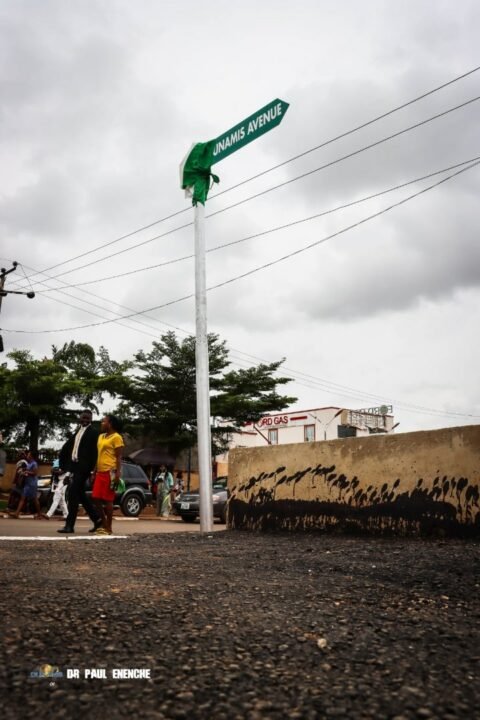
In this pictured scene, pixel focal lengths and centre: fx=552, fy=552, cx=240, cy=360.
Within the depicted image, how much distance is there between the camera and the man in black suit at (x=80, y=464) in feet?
24.5

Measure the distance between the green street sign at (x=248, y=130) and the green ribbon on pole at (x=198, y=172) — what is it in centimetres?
17

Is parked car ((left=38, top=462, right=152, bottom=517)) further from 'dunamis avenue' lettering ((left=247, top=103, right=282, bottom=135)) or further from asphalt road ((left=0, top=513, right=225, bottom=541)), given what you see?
'dunamis avenue' lettering ((left=247, top=103, right=282, bottom=135))

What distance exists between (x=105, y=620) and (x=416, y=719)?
1.26m

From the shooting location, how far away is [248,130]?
9008mm

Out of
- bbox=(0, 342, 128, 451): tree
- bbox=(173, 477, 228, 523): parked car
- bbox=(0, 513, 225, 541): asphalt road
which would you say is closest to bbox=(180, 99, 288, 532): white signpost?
bbox=(0, 513, 225, 541): asphalt road

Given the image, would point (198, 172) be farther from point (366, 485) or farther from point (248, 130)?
point (366, 485)

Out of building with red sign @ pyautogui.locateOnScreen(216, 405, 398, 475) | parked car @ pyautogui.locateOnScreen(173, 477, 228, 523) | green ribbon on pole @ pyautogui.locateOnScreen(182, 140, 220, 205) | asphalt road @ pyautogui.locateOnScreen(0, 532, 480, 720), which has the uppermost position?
green ribbon on pole @ pyautogui.locateOnScreen(182, 140, 220, 205)

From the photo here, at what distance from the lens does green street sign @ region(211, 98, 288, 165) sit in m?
8.59

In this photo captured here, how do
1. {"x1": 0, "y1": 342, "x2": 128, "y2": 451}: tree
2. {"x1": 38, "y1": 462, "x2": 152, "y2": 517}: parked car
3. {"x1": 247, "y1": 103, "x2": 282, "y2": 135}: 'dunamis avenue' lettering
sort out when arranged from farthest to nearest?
1. {"x1": 0, "y1": 342, "x2": 128, "y2": 451}: tree
2. {"x1": 38, "y1": 462, "x2": 152, "y2": 517}: parked car
3. {"x1": 247, "y1": 103, "x2": 282, "y2": 135}: 'dunamis avenue' lettering

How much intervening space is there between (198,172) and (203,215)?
83 cm

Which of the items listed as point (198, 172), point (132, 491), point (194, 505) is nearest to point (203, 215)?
point (198, 172)

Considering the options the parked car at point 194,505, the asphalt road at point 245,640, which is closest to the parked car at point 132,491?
the parked car at point 194,505

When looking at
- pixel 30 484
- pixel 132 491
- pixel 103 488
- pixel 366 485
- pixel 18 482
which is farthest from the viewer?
pixel 132 491

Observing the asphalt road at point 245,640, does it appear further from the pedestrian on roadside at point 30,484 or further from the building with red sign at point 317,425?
the building with red sign at point 317,425
